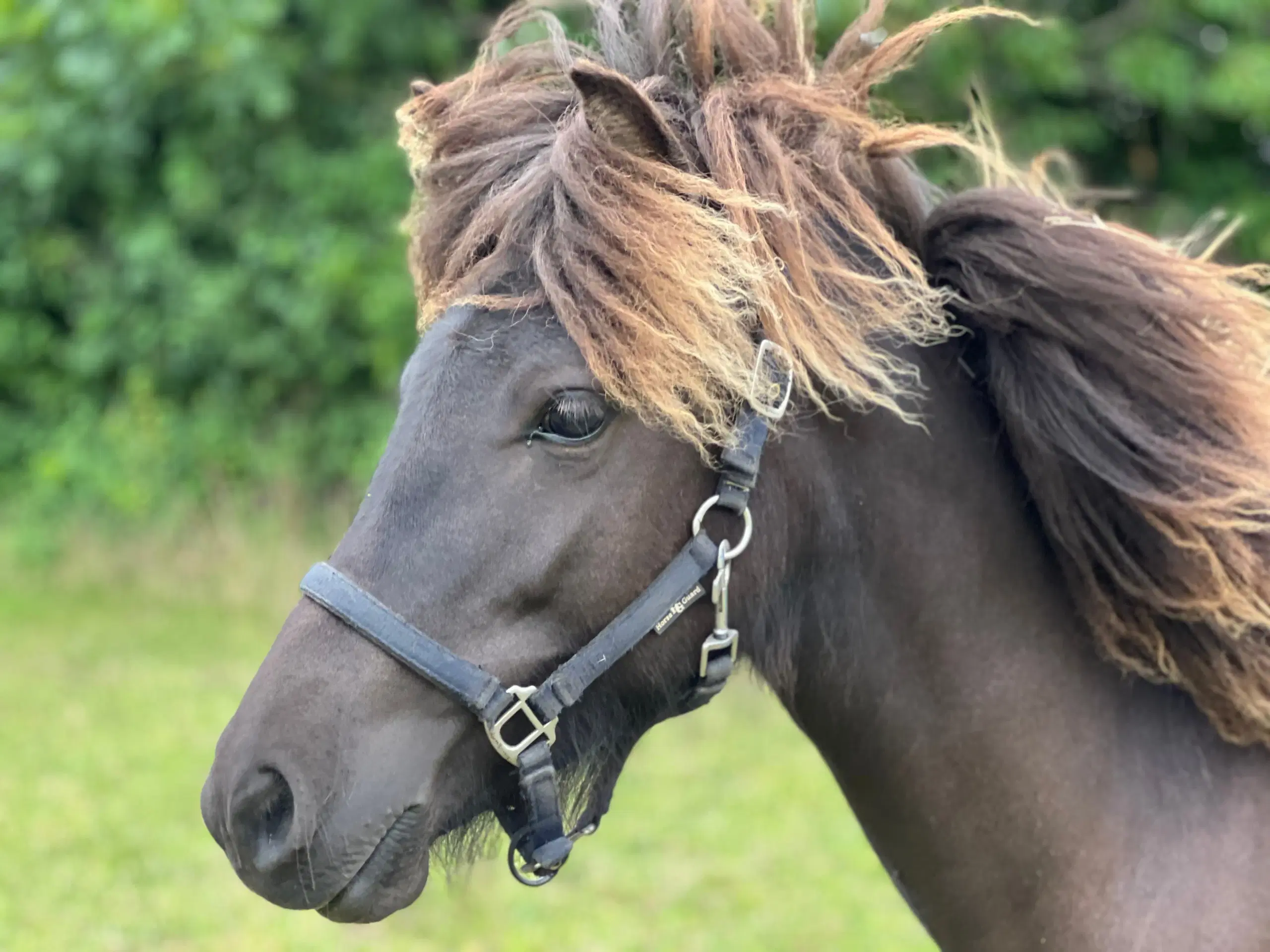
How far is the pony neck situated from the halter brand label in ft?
0.29

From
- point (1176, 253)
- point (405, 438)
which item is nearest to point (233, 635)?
point (405, 438)

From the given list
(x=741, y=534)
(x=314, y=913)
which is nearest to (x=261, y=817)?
(x=741, y=534)

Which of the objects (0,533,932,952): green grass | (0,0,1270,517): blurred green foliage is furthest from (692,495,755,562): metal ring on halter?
(0,0,1270,517): blurred green foliage

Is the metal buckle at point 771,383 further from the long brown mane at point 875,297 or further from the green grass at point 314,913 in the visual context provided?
the green grass at point 314,913

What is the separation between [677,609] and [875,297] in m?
0.50

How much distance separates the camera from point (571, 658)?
4.27 ft

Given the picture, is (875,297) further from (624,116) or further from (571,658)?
(571,658)

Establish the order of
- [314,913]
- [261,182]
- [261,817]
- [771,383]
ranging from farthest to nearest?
[261,182], [314,913], [771,383], [261,817]

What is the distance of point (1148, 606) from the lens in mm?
1399

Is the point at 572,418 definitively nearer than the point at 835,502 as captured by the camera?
Yes

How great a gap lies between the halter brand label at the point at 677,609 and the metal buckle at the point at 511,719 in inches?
6.9

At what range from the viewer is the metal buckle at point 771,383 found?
1.31m

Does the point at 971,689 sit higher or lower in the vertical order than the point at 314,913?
higher

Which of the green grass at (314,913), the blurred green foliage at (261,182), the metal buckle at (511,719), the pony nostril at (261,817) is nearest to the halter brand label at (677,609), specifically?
the metal buckle at (511,719)
